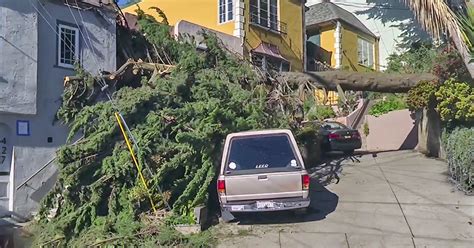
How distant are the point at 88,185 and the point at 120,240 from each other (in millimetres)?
1760

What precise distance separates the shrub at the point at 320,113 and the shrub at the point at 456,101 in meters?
6.06

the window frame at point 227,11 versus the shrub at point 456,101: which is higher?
the window frame at point 227,11

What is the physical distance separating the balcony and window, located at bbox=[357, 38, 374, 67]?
9.53 metres

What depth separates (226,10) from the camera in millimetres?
25609

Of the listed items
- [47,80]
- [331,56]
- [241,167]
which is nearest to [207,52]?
[47,80]

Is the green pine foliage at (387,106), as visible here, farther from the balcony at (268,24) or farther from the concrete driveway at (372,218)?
the concrete driveway at (372,218)

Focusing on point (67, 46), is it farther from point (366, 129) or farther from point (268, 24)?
point (366, 129)

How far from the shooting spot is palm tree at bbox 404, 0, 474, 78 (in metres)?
13.2

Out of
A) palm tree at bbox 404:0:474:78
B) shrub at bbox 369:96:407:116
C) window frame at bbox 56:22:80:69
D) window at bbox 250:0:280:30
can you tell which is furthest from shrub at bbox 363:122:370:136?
window frame at bbox 56:22:80:69

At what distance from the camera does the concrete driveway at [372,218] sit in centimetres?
1003

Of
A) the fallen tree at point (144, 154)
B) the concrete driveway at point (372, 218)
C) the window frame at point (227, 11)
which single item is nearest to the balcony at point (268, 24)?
the window frame at point (227, 11)

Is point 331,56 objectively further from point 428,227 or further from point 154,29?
point 428,227

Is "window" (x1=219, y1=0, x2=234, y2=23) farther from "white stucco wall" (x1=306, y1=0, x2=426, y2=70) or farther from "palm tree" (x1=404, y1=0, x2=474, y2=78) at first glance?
"white stucco wall" (x1=306, y1=0, x2=426, y2=70)

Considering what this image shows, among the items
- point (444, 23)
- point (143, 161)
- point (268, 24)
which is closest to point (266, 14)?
point (268, 24)
